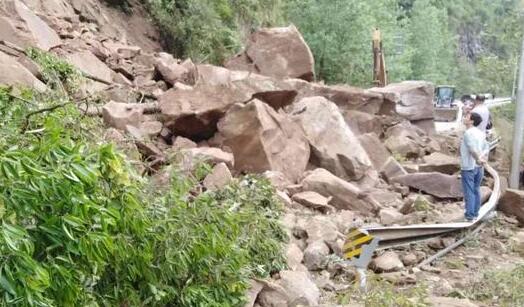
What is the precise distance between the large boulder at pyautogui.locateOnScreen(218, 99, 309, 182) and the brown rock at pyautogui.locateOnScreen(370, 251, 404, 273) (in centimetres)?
260

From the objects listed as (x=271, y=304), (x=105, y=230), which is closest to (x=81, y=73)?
(x=271, y=304)

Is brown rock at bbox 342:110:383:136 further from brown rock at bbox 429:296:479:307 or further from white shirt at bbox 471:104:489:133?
brown rock at bbox 429:296:479:307

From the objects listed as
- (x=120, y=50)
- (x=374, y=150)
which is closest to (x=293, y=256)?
(x=374, y=150)

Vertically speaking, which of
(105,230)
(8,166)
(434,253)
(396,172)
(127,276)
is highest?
(8,166)

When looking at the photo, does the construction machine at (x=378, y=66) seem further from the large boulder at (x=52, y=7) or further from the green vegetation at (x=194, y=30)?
the large boulder at (x=52, y=7)

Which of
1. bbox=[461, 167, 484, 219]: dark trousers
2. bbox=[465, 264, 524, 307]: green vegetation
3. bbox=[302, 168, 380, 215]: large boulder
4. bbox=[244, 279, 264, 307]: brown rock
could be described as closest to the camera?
bbox=[244, 279, 264, 307]: brown rock

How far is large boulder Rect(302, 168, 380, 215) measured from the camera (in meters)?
9.27

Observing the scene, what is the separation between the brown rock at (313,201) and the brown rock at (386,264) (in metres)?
1.42

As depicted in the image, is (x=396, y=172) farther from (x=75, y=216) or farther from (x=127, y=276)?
(x=75, y=216)

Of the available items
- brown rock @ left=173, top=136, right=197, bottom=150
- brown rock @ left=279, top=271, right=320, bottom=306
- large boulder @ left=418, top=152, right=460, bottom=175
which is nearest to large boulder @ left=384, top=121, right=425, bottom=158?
large boulder @ left=418, top=152, right=460, bottom=175

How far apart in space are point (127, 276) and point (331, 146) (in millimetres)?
7626

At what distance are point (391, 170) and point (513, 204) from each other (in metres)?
2.47

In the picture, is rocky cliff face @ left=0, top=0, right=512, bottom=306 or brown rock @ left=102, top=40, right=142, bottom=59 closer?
rocky cliff face @ left=0, top=0, right=512, bottom=306

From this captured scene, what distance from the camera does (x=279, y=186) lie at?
8.96m
